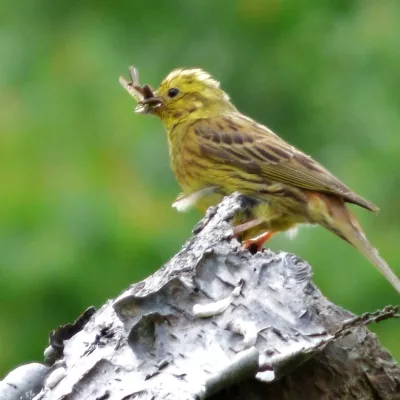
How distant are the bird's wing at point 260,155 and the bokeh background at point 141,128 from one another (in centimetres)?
66

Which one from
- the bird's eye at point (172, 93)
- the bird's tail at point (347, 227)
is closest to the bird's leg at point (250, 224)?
the bird's tail at point (347, 227)

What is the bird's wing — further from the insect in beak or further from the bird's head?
the insect in beak

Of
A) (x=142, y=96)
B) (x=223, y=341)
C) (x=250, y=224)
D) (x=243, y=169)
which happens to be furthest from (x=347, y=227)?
(x=223, y=341)

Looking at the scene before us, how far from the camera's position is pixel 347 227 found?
5555mm

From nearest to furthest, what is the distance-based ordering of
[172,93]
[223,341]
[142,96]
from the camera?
[223,341] < [142,96] < [172,93]

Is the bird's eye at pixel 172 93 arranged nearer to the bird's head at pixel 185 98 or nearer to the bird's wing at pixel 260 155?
the bird's head at pixel 185 98

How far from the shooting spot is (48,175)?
685cm

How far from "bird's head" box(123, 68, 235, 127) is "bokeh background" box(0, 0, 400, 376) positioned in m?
0.62

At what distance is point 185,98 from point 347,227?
1172mm

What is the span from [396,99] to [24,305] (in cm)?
298

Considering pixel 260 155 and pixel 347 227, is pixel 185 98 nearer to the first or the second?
pixel 260 155

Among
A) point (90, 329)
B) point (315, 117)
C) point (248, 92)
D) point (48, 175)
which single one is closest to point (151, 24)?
point (248, 92)

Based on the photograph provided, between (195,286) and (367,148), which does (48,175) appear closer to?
(367,148)

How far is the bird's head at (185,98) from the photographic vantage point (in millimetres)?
6168
